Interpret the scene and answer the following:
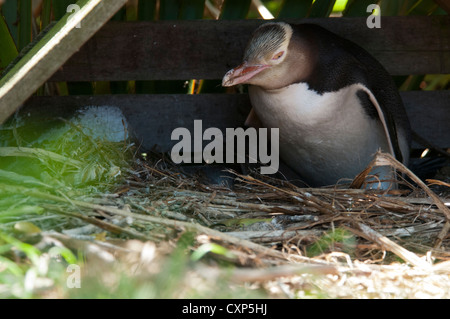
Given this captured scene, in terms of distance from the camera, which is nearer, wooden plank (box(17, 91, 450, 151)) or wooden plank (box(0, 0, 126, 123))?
wooden plank (box(0, 0, 126, 123))

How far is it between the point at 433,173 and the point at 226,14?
121 centimetres

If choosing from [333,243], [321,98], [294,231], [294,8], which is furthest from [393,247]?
[294,8]

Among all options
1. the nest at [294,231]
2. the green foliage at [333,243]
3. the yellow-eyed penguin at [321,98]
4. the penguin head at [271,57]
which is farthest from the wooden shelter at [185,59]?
the green foliage at [333,243]

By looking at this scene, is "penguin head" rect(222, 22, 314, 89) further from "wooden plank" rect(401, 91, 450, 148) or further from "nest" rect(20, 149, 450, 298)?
"wooden plank" rect(401, 91, 450, 148)

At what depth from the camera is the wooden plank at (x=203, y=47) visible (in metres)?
2.73

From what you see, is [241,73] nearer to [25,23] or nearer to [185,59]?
[185,59]

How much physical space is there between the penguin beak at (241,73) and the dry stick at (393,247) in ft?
2.60

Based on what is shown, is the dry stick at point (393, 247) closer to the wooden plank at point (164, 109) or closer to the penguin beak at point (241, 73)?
the penguin beak at point (241, 73)

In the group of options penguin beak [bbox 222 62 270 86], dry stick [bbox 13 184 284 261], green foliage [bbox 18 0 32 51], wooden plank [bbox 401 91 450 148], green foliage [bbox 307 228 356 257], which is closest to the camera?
dry stick [bbox 13 184 284 261]

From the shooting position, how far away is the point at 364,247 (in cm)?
159

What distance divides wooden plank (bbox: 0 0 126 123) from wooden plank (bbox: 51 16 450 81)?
1.15 meters

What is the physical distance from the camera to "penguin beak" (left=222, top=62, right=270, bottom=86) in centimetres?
223

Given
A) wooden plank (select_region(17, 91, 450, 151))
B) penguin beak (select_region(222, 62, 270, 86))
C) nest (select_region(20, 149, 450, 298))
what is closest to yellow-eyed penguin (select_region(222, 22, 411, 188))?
penguin beak (select_region(222, 62, 270, 86))
